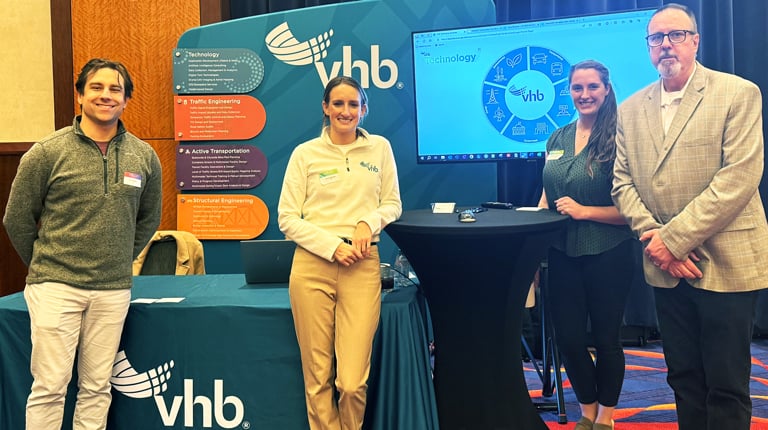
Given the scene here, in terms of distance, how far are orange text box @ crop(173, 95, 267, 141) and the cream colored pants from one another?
2008mm

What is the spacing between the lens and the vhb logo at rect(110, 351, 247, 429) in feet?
6.48

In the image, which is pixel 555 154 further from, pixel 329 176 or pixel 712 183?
pixel 329 176

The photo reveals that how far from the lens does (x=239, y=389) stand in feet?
6.47

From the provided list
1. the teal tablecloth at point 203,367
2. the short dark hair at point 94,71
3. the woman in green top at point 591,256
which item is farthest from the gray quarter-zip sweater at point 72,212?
the woman in green top at point 591,256

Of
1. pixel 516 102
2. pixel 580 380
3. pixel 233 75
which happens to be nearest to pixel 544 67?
pixel 516 102

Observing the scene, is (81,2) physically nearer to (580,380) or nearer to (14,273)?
(14,273)

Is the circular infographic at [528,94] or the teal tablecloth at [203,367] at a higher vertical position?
the circular infographic at [528,94]

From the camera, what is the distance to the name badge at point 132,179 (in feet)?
6.08

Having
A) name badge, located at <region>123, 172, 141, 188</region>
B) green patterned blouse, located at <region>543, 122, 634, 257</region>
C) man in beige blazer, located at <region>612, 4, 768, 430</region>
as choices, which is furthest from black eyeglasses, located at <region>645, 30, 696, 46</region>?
name badge, located at <region>123, 172, 141, 188</region>

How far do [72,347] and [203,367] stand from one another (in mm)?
425

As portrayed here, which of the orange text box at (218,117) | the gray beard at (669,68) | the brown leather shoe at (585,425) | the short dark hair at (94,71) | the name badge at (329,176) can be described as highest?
the orange text box at (218,117)

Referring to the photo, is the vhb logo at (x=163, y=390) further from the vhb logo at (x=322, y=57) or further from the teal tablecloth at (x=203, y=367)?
the vhb logo at (x=322, y=57)

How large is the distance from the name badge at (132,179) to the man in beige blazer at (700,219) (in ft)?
5.44

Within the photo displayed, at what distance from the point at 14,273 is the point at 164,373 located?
10.2 ft
